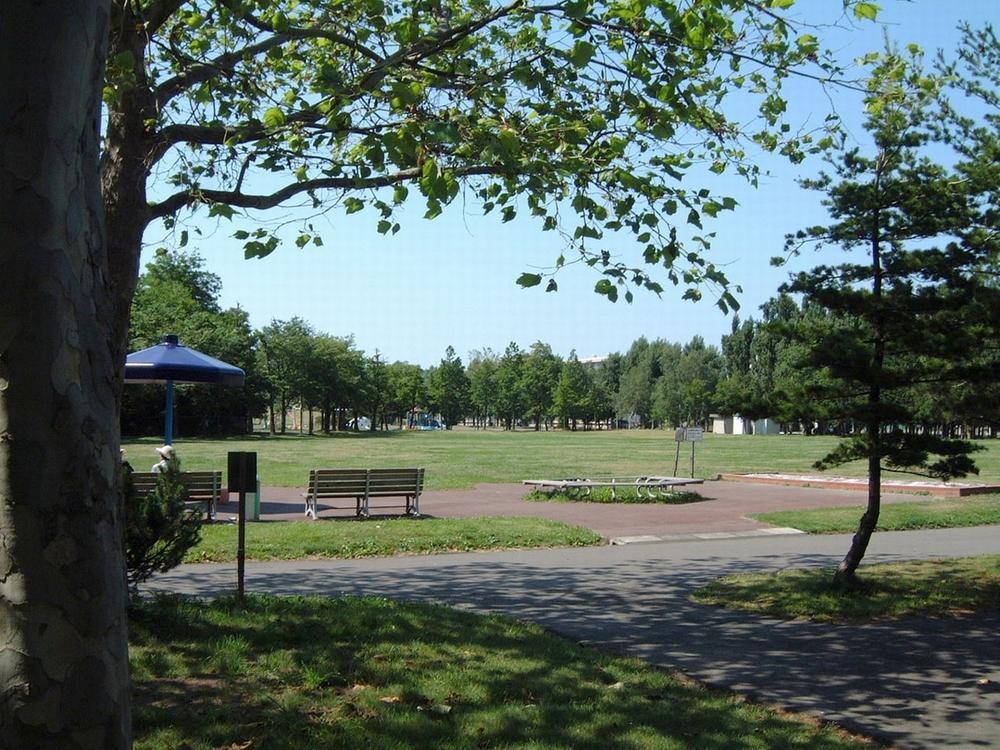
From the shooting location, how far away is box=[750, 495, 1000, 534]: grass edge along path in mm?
17172

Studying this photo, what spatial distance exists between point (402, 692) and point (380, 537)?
29.1 feet

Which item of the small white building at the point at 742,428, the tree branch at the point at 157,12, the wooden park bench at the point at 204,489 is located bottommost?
the small white building at the point at 742,428

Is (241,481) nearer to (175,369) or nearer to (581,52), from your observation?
(581,52)

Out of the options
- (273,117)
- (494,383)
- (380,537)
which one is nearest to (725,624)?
(273,117)

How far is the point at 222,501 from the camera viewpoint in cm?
1953

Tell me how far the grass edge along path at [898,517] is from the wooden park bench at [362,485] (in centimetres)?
678

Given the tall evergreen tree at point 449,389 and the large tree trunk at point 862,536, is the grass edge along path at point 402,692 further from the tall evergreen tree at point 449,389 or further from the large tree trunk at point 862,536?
the tall evergreen tree at point 449,389

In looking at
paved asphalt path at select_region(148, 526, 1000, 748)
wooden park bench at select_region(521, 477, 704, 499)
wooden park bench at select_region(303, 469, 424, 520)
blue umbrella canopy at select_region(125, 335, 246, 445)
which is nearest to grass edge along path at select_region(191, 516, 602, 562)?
paved asphalt path at select_region(148, 526, 1000, 748)

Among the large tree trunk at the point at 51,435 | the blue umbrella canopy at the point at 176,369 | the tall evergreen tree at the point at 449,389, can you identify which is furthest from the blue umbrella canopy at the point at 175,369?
the tall evergreen tree at the point at 449,389

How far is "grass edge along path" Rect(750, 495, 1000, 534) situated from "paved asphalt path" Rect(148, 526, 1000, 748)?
1.83 metres

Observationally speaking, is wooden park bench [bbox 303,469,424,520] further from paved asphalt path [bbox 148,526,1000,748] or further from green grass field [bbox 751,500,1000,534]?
green grass field [bbox 751,500,1000,534]

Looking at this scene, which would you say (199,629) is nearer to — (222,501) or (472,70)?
(472,70)

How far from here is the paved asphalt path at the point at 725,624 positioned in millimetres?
6363

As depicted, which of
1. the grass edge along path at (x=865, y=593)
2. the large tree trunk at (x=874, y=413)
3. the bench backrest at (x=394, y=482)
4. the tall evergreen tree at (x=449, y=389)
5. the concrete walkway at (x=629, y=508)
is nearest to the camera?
the grass edge along path at (x=865, y=593)
